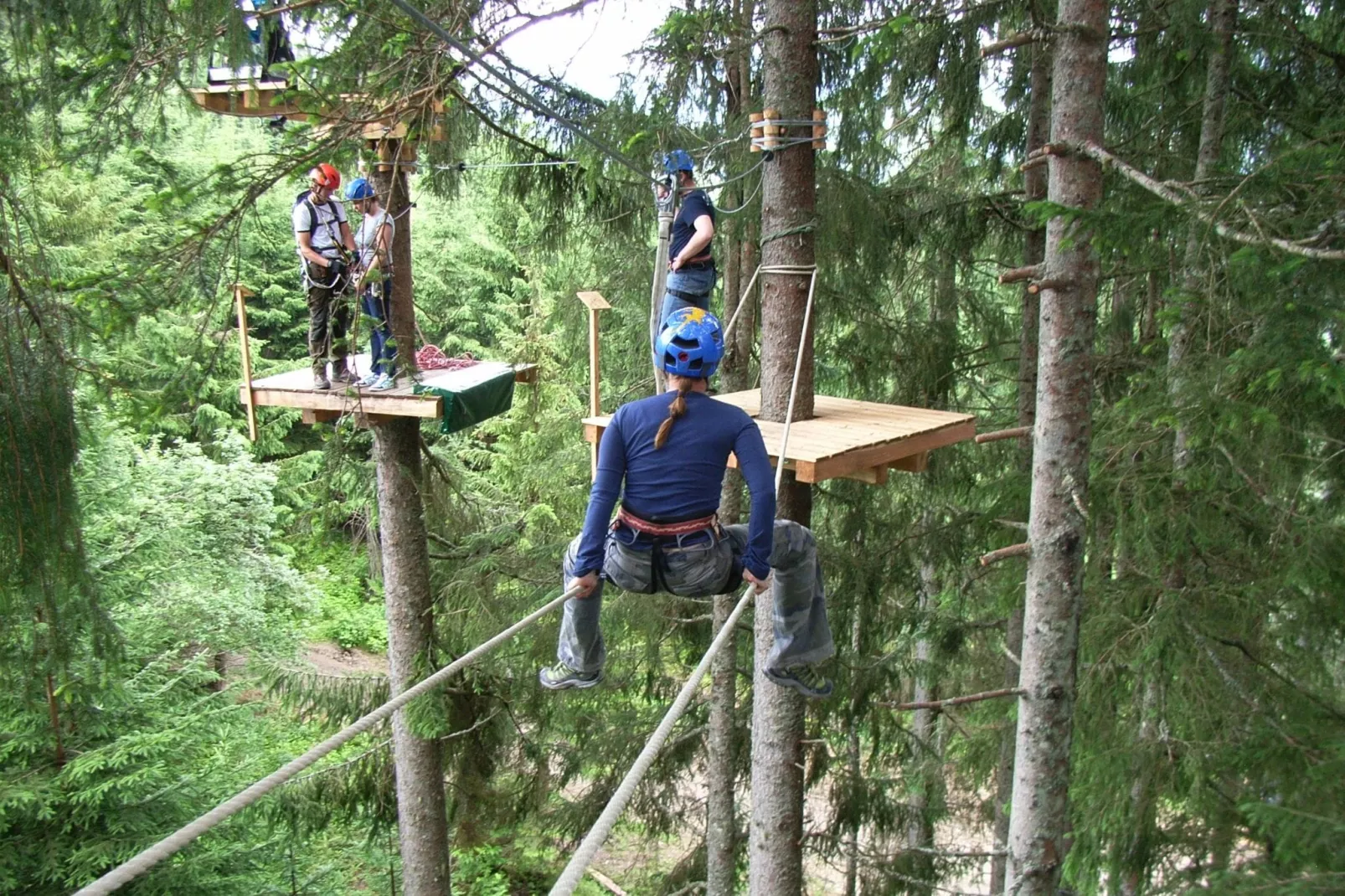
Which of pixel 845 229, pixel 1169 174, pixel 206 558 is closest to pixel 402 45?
pixel 845 229

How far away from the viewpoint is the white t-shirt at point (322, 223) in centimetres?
605

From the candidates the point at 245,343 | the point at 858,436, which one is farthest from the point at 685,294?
the point at 245,343

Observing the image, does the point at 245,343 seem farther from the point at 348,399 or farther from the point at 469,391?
the point at 469,391

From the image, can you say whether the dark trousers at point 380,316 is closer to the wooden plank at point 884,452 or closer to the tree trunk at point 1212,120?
the wooden plank at point 884,452

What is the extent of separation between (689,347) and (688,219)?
1699 millimetres

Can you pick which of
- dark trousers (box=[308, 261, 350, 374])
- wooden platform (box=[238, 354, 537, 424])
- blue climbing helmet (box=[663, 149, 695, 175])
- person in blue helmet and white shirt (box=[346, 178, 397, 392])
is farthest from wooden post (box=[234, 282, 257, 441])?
blue climbing helmet (box=[663, 149, 695, 175])

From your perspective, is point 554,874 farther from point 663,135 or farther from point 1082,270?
point 1082,270

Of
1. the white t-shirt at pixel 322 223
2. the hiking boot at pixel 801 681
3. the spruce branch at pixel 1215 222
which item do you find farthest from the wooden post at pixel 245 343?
the spruce branch at pixel 1215 222

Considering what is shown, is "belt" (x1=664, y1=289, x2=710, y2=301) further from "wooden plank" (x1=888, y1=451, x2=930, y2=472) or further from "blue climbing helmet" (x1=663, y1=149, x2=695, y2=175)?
"wooden plank" (x1=888, y1=451, x2=930, y2=472)

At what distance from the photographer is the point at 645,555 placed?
3.88 meters

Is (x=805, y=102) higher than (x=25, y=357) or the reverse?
higher

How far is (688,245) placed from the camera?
5164 millimetres

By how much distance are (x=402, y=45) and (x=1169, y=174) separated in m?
4.84

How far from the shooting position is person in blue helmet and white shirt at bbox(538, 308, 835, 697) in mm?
3695
